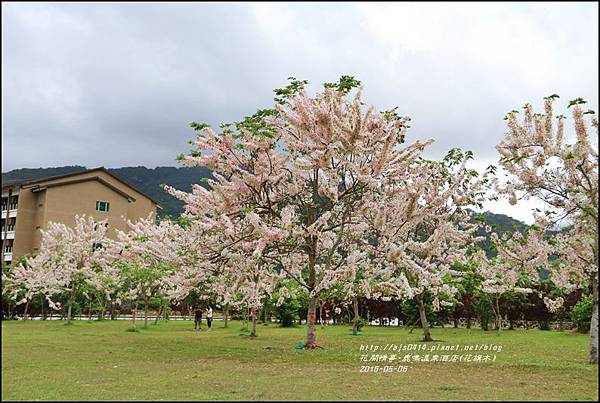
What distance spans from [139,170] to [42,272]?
87.2 metres

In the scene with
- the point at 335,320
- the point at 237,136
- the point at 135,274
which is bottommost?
the point at 335,320

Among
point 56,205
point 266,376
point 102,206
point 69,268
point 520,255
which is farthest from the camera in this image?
point 102,206

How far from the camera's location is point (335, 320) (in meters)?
43.7

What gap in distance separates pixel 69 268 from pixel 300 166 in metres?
21.5

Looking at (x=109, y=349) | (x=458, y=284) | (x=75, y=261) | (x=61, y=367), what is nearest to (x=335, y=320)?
(x=75, y=261)

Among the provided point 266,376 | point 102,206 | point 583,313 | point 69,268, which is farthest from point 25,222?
point 266,376

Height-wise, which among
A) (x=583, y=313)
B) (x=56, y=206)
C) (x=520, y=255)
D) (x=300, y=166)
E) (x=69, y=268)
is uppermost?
(x=56, y=206)

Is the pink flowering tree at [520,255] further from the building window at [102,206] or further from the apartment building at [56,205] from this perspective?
the building window at [102,206]

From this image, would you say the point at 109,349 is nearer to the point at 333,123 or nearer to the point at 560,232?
the point at 333,123

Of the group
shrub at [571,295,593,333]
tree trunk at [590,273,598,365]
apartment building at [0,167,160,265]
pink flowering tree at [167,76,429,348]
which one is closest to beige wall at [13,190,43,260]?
apartment building at [0,167,160,265]

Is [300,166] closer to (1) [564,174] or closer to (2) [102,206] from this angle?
(1) [564,174]

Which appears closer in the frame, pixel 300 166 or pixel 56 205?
pixel 300 166

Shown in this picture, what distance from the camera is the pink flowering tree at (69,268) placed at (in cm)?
3161

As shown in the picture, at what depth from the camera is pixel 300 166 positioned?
15.0 meters
